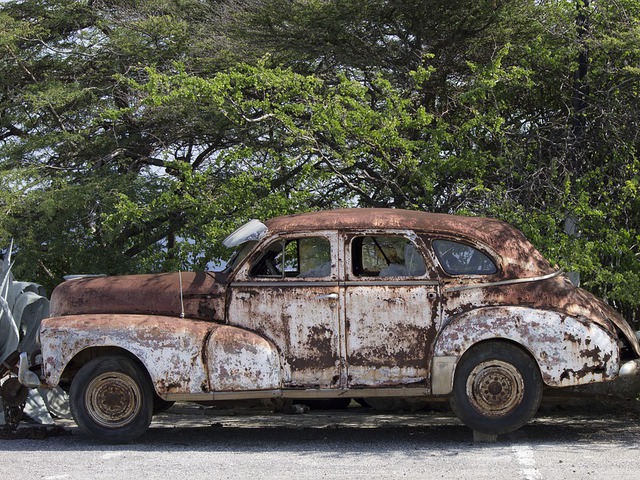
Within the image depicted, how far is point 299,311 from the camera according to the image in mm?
8211

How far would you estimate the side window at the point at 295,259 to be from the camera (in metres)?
8.38

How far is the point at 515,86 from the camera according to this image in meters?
12.0

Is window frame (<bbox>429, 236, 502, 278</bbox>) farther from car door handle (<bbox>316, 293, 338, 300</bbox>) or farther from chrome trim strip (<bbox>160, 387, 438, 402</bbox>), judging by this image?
chrome trim strip (<bbox>160, 387, 438, 402</bbox>)

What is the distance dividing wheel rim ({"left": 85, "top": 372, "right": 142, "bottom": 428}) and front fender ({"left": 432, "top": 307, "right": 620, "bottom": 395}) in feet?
8.57

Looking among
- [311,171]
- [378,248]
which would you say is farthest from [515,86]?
[378,248]

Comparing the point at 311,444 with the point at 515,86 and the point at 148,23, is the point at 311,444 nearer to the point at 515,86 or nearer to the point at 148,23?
the point at 515,86

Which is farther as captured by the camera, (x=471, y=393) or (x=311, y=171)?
(x=311, y=171)

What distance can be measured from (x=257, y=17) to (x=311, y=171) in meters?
6.19

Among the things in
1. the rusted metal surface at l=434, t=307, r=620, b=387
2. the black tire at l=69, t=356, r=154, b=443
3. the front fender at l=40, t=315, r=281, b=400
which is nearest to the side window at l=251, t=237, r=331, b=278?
the front fender at l=40, t=315, r=281, b=400

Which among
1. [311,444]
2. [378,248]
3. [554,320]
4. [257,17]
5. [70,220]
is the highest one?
[257,17]

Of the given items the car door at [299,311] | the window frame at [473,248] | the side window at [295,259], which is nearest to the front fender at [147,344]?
the car door at [299,311]

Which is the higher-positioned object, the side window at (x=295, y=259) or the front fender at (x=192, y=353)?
the side window at (x=295, y=259)

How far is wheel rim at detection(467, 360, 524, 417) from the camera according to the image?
317 inches

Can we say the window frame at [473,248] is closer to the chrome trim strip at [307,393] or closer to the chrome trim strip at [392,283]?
the chrome trim strip at [392,283]
